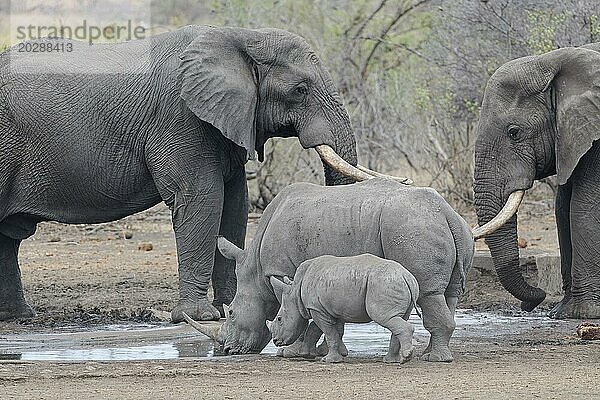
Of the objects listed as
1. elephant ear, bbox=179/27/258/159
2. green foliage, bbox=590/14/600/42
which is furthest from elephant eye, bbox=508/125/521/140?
green foliage, bbox=590/14/600/42

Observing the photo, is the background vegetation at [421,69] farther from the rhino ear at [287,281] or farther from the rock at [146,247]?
the rhino ear at [287,281]

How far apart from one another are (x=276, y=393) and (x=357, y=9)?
24051 millimetres

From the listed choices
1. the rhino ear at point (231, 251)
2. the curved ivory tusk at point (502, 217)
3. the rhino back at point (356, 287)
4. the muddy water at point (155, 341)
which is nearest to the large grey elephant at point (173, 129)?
the muddy water at point (155, 341)

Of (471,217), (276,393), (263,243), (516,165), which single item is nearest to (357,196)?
(263,243)

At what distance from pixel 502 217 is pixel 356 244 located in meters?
2.46

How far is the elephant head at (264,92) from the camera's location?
1240 cm

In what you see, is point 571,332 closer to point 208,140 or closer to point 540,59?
point 540,59

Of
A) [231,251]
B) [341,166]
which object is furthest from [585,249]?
[231,251]

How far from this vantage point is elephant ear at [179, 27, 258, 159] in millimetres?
12375

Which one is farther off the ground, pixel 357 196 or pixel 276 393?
pixel 357 196

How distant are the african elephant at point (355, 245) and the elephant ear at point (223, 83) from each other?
1.90 m

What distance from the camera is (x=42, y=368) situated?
956cm

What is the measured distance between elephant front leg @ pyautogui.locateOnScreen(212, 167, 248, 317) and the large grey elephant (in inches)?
0.5

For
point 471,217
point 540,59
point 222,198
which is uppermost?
point 540,59
